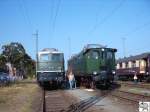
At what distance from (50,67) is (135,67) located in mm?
20196

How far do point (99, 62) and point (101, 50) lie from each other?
3.71 feet

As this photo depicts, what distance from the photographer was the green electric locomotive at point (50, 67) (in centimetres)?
3488

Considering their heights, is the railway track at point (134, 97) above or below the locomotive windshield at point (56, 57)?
below

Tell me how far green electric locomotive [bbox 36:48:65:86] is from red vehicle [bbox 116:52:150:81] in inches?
579

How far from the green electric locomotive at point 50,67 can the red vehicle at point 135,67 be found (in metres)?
14.7

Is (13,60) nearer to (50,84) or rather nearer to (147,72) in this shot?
(147,72)

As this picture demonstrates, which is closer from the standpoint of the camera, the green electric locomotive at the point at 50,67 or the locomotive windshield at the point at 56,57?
the green electric locomotive at the point at 50,67

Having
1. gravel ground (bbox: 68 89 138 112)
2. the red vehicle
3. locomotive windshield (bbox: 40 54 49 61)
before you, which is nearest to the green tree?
the red vehicle

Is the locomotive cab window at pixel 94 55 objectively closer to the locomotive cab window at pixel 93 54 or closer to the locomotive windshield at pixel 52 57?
the locomotive cab window at pixel 93 54

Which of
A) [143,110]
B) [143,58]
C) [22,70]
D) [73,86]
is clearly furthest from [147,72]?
[22,70]

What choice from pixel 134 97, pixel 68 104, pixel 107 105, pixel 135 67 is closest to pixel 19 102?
pixel 68 104

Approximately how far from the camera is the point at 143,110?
40.3 ft

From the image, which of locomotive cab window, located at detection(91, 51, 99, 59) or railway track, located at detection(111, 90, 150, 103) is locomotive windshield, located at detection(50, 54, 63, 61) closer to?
locomotive cab window, located at detection(91, 51, 99, 59)

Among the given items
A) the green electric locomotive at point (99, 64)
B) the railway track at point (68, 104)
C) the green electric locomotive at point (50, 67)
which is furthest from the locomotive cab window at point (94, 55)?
the railway track at point (68, 104)
